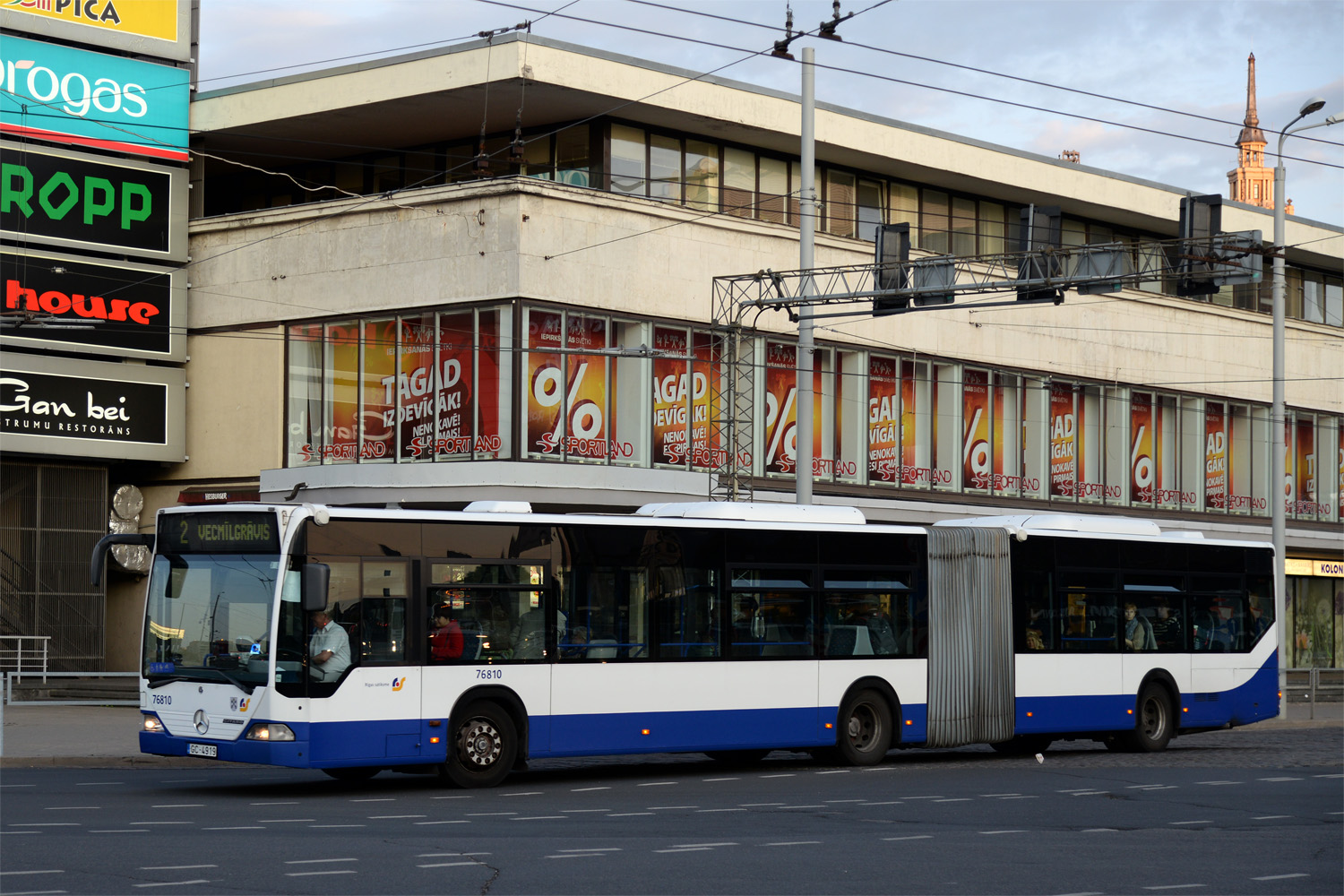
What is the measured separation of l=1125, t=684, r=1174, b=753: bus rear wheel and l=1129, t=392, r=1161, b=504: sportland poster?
22.0m

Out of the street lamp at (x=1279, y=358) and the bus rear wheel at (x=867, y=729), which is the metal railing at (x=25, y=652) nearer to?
the bus rear wheel at (x=867, y=729)

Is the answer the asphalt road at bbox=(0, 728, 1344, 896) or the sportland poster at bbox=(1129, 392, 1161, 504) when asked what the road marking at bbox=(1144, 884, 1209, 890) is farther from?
the sportland poster at bbox=(1129, 392, 1161, 504)

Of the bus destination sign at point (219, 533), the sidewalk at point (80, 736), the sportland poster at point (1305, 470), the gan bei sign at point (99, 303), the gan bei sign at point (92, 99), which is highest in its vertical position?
the gan bei sign at point (92, 99)

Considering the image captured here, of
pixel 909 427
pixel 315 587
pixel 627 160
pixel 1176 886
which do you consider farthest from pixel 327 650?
pixel 909 427

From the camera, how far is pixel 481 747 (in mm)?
18094

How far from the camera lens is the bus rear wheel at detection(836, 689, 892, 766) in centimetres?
2119

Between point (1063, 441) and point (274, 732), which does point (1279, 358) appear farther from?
point (274, 732)

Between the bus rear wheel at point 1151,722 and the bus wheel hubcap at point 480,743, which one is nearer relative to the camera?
the bus wheel hubcap at point 480,743

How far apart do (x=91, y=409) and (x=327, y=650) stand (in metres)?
21.7

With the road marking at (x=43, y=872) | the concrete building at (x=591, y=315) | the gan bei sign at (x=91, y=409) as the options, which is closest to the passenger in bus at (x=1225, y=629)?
the concrete building at (x=591, y=315)

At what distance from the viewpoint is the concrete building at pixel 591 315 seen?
3338 centimetres

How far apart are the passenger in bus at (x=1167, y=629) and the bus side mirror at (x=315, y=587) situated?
1273cm

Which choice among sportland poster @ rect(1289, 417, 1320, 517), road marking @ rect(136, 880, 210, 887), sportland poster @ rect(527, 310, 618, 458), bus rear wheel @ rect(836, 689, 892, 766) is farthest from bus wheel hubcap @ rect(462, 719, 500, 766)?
sportland poster @ rect(1289, 417, 1320, 517)

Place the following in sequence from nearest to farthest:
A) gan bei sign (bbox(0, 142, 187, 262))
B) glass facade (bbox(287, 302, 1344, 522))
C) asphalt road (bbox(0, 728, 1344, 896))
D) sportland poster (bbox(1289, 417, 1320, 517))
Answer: asphalt road (bbox(0, 728, 1344, 896)) < glass facade (bbox(287, 302, 1344, 522)) < gan bei sign (bbox(0, 142, 187, 262)) < sportland poster (bbox(1289, 417, 1320, 517))
